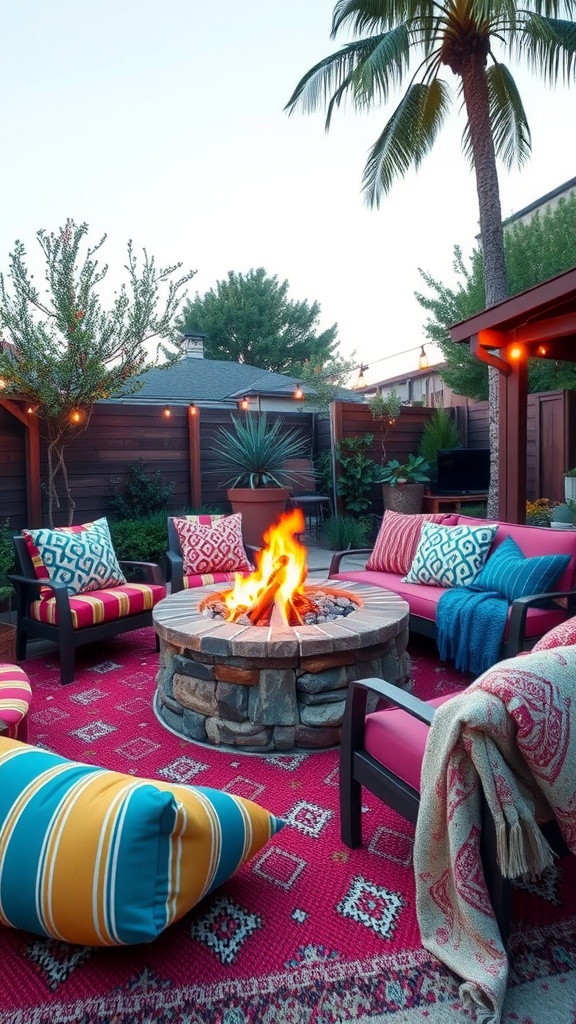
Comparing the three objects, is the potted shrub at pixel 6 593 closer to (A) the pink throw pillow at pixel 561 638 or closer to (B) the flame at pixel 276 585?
(B) the flame at pixel 276 585

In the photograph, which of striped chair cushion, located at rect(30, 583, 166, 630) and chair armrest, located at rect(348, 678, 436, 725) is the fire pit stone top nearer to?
chair armrest, located at rect(348, 678, 436, 725)

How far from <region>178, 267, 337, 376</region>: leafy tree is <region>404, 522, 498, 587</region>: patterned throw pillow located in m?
17.3

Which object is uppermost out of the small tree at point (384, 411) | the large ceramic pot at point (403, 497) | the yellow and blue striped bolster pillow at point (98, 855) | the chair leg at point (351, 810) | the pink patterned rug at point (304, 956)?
the small tree at point (384, 411)

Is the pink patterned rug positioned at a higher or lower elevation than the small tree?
lower

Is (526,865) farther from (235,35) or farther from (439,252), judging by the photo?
(439,252)

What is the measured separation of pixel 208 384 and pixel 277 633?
35.6 ft

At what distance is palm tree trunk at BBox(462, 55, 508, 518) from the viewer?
23.4 ft

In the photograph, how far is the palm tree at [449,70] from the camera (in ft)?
23.0

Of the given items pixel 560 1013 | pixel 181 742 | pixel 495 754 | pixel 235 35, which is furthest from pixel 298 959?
pixel 235 35

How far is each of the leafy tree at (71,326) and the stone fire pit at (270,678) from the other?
133 inches

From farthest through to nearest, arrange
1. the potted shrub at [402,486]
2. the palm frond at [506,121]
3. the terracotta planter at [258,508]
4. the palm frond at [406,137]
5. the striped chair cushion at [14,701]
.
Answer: the potted shrub at [402,486] → the palm frond at [406,137] → the palm frond at [506,121] → the terracotta planter at [258,508] → the striped chair cushion at [14,701]

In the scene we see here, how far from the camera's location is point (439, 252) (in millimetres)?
12828

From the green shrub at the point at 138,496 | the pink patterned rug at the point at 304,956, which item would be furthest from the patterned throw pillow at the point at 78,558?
the green shrub at the point at 138,496

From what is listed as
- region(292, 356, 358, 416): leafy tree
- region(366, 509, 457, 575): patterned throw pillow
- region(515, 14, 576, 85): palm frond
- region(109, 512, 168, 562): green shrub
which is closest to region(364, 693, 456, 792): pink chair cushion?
region(366, 509, 457, 575): patterned throw pillow
